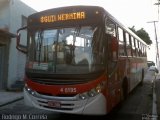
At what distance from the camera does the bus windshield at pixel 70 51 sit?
27.0 feet

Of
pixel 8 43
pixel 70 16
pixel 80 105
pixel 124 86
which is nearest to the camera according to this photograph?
pixel 80 105

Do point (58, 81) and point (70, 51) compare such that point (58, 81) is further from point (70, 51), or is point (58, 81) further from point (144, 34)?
point (144, 34)

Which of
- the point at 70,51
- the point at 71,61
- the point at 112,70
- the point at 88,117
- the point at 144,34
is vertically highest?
the point at 144,34

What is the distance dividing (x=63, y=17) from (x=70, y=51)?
1.06m

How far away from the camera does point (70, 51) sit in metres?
8.37

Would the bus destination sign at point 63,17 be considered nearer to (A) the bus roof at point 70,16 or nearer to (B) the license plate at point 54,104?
(A) the bus roof at point 70,16

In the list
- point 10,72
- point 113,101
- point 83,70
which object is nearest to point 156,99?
point 113,101

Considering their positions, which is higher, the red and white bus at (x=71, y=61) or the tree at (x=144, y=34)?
the tree at (x=144, y=34)

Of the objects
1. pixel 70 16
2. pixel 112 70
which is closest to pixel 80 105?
pixel 112 70

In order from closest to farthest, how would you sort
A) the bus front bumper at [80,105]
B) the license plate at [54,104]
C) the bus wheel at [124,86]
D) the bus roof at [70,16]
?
1. the bus front bumper at [80,105]
2. the license plate at [54,104]
3. the bus roof at [70,16]
4. the bus wheel at [124,86]

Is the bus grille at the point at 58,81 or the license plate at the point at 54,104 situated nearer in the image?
the bus grille at the point at 58,81

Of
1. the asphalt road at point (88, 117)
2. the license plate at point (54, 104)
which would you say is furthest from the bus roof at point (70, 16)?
the asphalt road at point (88, 117)

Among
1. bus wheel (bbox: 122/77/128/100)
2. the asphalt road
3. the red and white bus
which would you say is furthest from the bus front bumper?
bus wheel (bbox: 122/77/128/100)

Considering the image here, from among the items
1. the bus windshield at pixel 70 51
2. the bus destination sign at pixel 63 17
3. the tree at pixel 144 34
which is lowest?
the bus windshield at pixel 70 51
